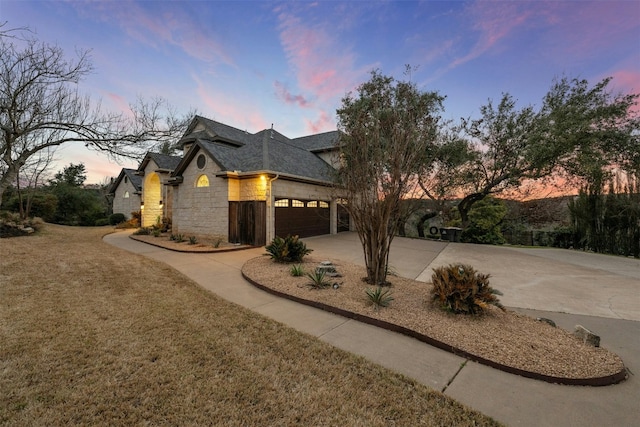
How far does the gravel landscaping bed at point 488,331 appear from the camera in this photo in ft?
9.11

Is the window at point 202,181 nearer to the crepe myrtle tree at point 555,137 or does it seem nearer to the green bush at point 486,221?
the crepe myrtle tree at point 555,137

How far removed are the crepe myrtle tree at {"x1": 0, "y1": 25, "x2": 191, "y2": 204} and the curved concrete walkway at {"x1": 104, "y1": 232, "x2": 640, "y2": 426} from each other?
4851 mm

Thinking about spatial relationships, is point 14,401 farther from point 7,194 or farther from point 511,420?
point 7,194

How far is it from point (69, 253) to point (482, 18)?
1579 centimetres

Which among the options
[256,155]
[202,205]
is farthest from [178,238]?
[256,155]

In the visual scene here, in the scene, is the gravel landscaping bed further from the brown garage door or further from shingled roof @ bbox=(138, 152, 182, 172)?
shingled roof @ bbox=(138, 152, 182, 172)

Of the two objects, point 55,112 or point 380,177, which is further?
point 55,112

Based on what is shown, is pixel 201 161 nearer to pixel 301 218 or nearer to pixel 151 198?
pixel 301 218

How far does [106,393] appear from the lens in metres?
2.30

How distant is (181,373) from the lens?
259cm

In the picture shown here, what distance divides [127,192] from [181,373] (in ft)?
89.6

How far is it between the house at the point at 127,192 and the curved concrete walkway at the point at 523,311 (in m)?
17.2

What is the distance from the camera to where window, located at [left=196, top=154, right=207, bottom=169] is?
11.8 m

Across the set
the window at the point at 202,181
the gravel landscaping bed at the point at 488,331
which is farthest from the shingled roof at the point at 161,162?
the gravel landscaping bed at the point at 488,331
